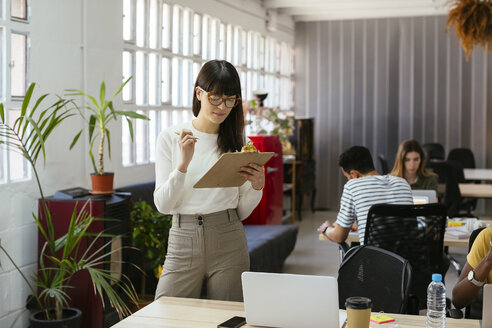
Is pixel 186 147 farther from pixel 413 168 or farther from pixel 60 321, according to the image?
pixel 413 168

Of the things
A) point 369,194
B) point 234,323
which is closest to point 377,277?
point 234,323

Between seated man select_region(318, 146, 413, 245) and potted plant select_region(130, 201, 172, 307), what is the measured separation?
132cm

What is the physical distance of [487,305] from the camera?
2.42 metres

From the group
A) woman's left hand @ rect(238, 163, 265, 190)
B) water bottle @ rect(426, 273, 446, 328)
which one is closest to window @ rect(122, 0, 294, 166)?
woman's left hand @ rect(238, 163, 265, 190)

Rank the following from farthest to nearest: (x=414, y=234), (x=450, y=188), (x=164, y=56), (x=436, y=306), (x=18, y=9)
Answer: (x=450, y=188), (x=164, y=56), (x=18, y=9), (x=414, y=234), (x=436, y=306)

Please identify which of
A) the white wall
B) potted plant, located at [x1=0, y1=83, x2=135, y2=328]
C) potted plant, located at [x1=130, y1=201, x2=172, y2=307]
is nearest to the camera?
potted plant, located at [x1=0, y1=83, x2=135, y2=328]

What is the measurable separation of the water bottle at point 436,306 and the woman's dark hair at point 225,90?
106 centimetres

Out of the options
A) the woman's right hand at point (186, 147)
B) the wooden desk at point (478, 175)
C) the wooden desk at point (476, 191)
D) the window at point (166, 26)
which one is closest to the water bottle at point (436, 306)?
the woman's right hand at point (186, 147)

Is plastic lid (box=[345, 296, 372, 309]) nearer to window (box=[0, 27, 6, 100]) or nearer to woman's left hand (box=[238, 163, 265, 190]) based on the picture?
woman's left hand (box=[238, 163, 265, 190])

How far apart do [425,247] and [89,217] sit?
208 centimetres

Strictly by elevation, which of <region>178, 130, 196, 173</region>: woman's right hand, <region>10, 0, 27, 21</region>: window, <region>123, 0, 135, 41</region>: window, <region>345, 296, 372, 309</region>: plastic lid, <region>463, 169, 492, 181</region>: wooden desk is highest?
<region>123, 0, 135, 41</region>: window

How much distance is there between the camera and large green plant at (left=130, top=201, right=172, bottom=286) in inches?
203

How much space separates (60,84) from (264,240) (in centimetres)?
251

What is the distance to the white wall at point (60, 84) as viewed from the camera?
181 inches
